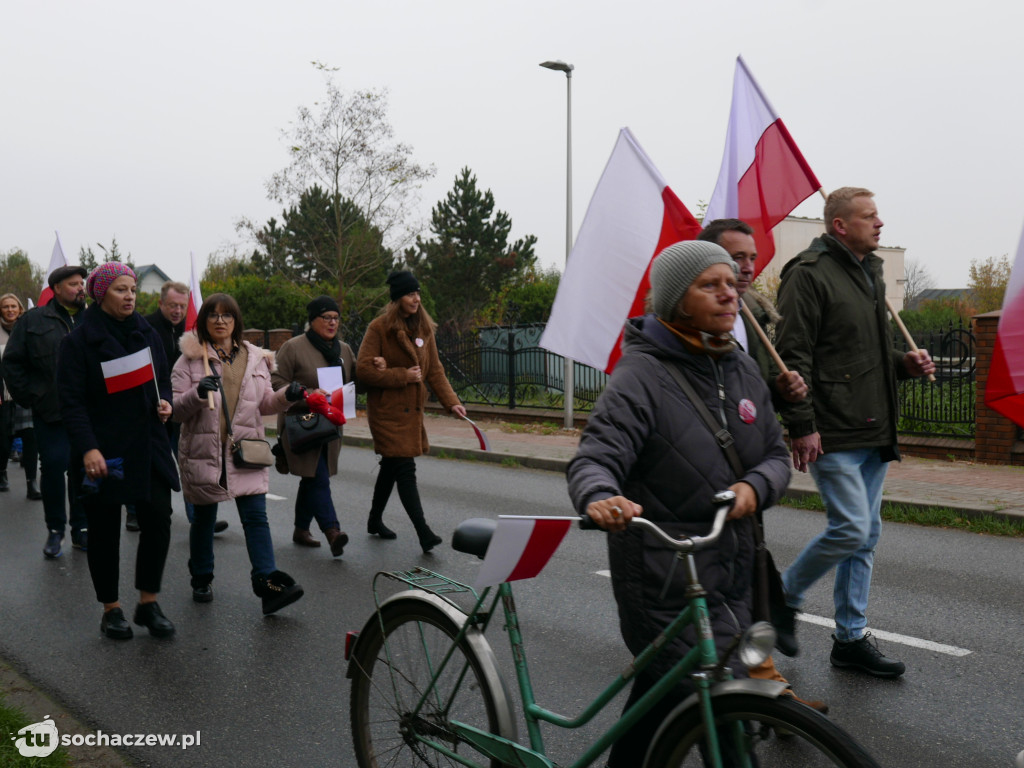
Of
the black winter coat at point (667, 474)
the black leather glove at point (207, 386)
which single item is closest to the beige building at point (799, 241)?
the black leather glove at point (207, 386)

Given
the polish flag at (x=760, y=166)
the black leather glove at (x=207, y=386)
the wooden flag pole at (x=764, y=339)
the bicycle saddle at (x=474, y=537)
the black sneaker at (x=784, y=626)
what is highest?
the polish flag at (x=760, y=166)

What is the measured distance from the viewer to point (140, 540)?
5141 millimetres

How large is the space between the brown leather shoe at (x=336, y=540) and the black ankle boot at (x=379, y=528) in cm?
65

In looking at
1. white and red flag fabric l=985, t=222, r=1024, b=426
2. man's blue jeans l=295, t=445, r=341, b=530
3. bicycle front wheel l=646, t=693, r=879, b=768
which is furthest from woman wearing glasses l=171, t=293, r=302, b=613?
white and red flag fabric l=985, t=222, r=1024, b=426

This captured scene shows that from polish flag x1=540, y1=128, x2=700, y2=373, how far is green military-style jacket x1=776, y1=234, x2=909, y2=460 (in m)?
0.75

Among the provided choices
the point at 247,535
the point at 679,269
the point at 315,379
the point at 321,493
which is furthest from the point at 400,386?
the point at 679,269

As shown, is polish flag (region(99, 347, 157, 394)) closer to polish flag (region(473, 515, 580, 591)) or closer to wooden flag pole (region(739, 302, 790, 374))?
wooden flag pole (region(739, 302, 790, 374))

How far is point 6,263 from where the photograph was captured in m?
71.1

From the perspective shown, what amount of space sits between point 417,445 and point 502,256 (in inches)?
1793

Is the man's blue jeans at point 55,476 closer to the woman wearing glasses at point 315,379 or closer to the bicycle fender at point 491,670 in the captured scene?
the woman wearing glasses at point 315,379

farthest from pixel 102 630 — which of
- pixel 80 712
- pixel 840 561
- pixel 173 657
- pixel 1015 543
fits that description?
pixel 1015 543

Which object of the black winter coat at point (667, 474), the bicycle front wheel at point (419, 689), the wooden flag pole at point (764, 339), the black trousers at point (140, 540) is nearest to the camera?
the black winter coat at point (667, 474)

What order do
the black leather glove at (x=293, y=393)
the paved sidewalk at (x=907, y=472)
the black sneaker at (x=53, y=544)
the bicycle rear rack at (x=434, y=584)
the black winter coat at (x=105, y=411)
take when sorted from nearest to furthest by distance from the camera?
1. the bicycle rear rack at (x=434, y=584)
2. the black winter coat at (x=105, y=411)
3. the black leather glove at (x=293, y=393)
4. the black sneaker at (x=53, y=544)
5. the paved sidewalk at (x=907, y=472)

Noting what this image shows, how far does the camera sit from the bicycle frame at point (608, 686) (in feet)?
7.39
